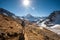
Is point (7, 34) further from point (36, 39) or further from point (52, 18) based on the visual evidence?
point (52, 18)

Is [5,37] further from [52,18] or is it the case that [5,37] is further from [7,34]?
[52,18]

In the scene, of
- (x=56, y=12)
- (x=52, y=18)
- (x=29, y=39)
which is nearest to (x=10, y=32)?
(x=29, y=39)

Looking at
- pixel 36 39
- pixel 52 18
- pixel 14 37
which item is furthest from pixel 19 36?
pixel 52 18

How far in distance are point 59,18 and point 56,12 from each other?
424 inches

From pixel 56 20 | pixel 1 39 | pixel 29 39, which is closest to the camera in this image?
pixel 1 39

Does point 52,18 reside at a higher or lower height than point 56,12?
lower

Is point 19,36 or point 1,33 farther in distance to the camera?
point 19,36

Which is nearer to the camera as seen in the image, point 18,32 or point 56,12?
point 18,32

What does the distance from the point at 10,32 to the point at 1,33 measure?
80.3 inches

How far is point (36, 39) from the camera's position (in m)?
22.7

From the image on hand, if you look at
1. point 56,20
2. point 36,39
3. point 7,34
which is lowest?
point 36,39

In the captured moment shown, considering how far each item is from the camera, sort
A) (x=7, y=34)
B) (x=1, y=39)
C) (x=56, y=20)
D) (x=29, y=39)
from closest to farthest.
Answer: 1. (x=1, y=39)
2. (x=7, y=34)
3. (x=29, y=39)
4. (x=56, y=20)

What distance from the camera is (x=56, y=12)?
502 feet

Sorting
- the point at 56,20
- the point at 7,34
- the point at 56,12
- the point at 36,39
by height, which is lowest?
the point at 36,39
